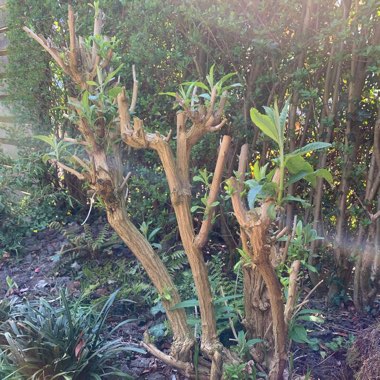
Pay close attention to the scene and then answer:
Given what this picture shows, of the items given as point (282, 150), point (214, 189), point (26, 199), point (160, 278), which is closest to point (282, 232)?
point (282, 150)

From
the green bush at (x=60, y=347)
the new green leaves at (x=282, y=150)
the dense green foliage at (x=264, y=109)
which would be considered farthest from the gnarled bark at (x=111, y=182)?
the new green leaves at (x=282, y=150)

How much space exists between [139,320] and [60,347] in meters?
0.75

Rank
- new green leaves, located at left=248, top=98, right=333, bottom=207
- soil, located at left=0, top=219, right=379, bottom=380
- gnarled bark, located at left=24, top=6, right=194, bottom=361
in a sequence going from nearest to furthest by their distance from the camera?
new green leaves, located at left=248, top=98, right=333, bottom=207 < gnarled bark, located at left=24, top=6, right=194, bottom=361 < soil, located at left=0, top=219, right=379, bottom=380

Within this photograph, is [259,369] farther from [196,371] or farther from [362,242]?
[362,242]

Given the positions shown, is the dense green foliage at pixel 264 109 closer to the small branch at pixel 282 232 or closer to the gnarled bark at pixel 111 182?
the gnarled bark at pixel 111 182

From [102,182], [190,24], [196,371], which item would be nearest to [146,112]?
[190,24]

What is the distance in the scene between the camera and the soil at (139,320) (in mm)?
2637

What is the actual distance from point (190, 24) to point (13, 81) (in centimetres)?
234

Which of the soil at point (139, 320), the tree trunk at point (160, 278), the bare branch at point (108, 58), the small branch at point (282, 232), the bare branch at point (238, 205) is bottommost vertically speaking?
the soil at point (139, 320)

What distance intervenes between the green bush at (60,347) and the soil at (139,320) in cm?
18

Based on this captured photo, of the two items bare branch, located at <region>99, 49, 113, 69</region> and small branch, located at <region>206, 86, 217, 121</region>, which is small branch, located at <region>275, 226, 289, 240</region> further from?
bare branch, located at <region>99, 49, 113, 69</region>

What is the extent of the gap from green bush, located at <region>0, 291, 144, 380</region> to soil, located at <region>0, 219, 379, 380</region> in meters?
0.18

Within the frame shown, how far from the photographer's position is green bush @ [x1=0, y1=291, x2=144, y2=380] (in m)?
2.45

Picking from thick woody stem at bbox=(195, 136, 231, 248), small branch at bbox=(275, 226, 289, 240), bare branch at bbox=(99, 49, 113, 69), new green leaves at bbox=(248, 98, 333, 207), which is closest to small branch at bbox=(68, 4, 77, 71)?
bare branch at bbox=(99, 49, 113, 69)
